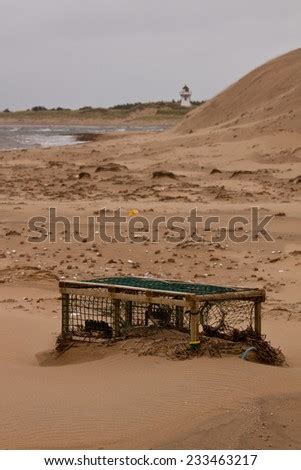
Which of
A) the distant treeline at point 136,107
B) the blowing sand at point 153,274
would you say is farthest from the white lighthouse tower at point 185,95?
the blowing sand at point 153,274

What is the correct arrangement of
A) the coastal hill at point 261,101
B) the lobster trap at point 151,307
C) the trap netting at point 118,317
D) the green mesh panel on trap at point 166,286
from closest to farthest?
the lobster trap at point 151,307 → the green mesh panel on trap at point 166,286 → the trap netting at point 118,317 → the coastal hill at point 261,101

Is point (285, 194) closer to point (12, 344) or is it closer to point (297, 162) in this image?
point (297, 162)

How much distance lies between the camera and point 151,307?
24.8 ft

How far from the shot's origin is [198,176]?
2106 cm

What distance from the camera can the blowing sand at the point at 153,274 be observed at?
572cm

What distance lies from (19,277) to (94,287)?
3.40m

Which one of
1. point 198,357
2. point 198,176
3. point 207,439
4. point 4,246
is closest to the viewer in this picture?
point 207,439

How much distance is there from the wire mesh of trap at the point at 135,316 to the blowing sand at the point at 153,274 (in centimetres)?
25

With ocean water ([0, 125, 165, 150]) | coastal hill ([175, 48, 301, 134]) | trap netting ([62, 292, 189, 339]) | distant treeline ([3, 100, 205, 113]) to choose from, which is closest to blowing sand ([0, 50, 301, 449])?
trap netting ([62, 292, 189, 339])

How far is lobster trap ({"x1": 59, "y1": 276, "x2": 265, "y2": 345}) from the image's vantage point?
7.04m

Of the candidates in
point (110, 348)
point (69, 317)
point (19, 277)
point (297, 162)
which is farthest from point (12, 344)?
point (297, 162)

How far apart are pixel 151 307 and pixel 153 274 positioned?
138 inches

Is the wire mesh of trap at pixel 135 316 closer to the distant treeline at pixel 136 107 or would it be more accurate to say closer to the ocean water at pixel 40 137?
the ocean water at pixel 40 137

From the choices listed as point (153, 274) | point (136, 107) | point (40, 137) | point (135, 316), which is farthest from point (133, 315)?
point (136, 107)
